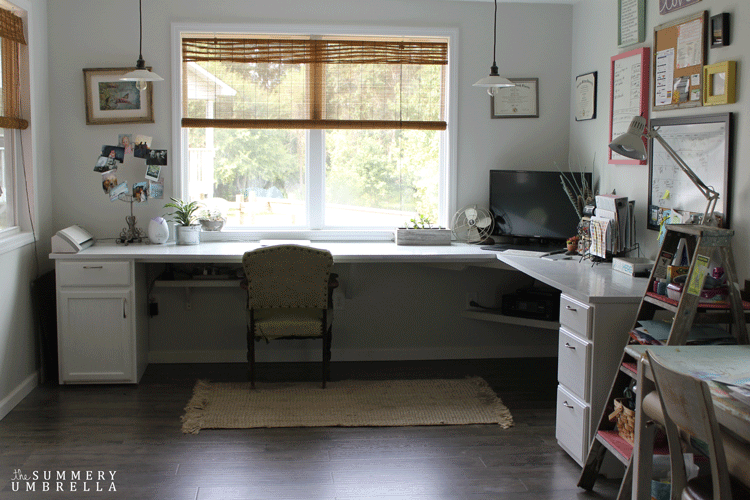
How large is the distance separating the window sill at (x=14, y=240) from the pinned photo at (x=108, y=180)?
56cm

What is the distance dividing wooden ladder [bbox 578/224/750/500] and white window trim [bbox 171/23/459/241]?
2.09m

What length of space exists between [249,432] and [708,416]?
2.37 meters

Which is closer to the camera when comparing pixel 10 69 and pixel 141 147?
pixel 10 69

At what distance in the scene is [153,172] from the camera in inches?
181

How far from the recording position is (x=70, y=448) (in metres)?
3.37

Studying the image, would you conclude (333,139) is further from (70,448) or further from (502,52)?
(70,448)

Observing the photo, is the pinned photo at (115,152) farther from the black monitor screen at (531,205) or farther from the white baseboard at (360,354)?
the black monitor screen at (531,205)

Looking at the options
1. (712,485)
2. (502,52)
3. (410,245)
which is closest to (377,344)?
(410,245)

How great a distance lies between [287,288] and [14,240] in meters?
1.47

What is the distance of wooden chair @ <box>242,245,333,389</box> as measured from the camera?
3959 mm

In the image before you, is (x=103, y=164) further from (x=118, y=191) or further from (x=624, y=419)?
(x=624, y=419)

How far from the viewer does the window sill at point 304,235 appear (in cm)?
471

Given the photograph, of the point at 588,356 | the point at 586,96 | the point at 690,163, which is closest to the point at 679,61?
the point at 690,163

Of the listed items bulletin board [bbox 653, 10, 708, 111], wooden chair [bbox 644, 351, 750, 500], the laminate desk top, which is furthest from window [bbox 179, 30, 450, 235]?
wooden chair [bbox 644, 351, 750, 500]
